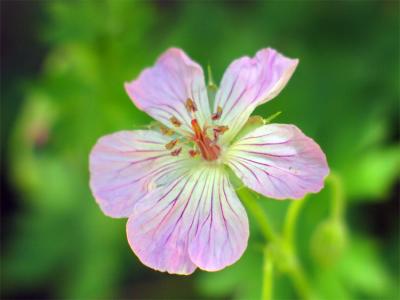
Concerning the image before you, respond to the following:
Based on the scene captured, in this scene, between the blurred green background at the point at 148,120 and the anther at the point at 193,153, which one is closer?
the anther at the point at 193,153

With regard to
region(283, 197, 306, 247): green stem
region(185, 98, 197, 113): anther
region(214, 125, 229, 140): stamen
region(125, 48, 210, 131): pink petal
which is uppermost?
region(125, 48, 210, 131): pink petal

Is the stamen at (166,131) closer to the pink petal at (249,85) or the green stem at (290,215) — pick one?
the pink petal at (249,85)

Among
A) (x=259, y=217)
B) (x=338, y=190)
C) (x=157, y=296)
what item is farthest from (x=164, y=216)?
(x=157, y=296)

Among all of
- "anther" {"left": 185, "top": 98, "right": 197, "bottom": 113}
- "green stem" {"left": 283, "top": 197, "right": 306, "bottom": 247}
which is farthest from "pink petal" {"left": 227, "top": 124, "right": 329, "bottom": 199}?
"green stem" {"left": 283, "top": 197, "right": 306, "bottom": 247}

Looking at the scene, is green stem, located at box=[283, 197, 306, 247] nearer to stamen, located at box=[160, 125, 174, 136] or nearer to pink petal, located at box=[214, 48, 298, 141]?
pink petal, located at box=[214, 48, 298, 141]

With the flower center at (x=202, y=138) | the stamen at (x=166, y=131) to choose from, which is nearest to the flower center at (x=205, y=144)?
the flower center at (x=202, y=138)

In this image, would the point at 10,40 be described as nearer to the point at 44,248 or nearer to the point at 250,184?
the point at 44,248

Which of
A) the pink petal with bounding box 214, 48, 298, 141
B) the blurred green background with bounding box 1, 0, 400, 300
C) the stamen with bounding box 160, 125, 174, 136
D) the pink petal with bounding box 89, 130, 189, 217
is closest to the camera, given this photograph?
the pink petal with bounding box 214, 48, 298, 141
